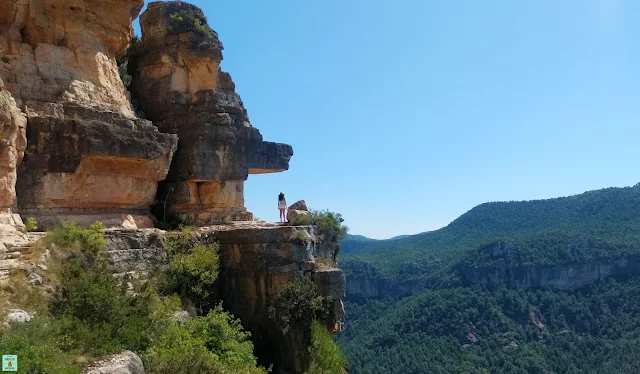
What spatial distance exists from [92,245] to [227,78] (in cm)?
987

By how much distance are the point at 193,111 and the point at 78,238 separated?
786 cm

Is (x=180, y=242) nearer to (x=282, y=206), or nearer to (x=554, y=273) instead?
(x=282, y=206)

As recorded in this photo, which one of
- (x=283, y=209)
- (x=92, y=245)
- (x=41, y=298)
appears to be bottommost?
(x=41, y=298)

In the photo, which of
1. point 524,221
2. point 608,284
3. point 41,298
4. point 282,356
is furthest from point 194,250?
point 524,221

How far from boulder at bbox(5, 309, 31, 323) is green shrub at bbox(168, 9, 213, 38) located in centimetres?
1287

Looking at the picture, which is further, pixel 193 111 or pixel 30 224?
pixel 193 111

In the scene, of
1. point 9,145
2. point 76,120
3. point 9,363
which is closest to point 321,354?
point 9,363

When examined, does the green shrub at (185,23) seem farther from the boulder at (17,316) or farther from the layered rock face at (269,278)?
the boulder at (17,316)

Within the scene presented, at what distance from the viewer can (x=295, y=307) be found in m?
15.0

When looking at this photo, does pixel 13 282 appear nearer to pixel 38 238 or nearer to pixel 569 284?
pixel 38 238

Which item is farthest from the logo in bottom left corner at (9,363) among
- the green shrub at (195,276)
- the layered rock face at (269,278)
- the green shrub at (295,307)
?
the green shrub at (295,307)

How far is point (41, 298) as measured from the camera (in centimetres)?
976

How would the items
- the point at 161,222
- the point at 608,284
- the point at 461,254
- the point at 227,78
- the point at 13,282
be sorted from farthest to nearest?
the point at 461,254 → the point at 608,284 → the point at 227,78 → the point at 161,222 → the point at 13,282

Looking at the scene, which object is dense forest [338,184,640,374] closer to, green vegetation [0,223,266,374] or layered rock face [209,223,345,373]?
layered rock face [209,223,345,373]
